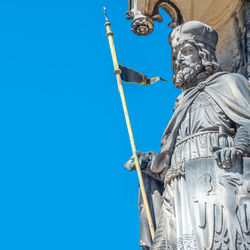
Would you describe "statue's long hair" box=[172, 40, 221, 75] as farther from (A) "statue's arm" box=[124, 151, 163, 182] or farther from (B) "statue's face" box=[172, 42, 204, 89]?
(A) "statue's arm" box=[124, 151, 163, 182]

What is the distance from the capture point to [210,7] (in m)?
14.5

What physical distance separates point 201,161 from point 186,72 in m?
1.78

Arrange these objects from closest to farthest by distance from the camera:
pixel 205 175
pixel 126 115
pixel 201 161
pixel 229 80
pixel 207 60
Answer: pixel 205 175 < pixel 201 161 < pixel 229 80 < pixel 207 60 < pixel 126 115

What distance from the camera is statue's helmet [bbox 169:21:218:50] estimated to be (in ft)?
41.1

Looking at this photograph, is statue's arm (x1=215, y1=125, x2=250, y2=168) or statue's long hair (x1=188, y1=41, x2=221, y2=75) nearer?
statue's arm (x1=215, y1=125, x2=250, y2=168)

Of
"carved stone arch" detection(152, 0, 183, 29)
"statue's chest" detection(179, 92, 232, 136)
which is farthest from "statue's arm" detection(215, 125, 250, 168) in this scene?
"carved stone arch" detection(152, 0, 183, 29)

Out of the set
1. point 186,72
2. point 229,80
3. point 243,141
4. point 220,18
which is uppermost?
point 220,18

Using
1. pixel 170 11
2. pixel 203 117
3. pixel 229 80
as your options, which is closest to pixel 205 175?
pixel 203 117

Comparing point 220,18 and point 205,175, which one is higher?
point 220,18

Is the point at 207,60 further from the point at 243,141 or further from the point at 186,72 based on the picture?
the point at 243,141

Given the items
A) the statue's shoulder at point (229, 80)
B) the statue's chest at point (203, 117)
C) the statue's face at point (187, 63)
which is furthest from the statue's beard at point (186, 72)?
the statue's chest at point (203, 117)

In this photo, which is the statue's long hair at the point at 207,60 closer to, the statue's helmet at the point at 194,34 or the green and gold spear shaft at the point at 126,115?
the statue's helmet at the point at 194,34

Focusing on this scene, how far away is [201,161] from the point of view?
438 inches

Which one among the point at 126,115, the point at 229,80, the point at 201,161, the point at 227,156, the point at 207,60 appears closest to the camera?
the point at 227,156
